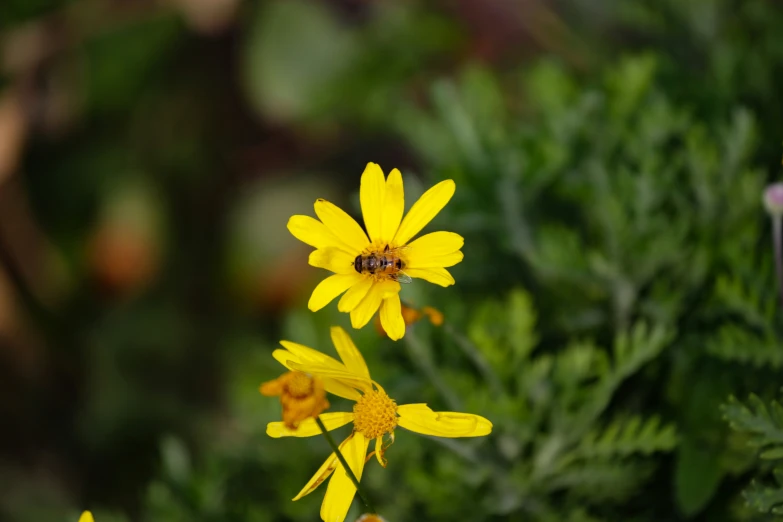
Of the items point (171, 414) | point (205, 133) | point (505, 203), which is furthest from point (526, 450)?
point (205, 133)

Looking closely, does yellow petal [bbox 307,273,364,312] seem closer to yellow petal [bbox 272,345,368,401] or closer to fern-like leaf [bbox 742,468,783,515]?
yellow petal [bbox 272,345,368,401]

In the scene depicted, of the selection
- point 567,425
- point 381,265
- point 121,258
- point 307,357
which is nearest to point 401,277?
point 381,265

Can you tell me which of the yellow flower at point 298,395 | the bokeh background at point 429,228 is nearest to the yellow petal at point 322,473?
the yellow flower at point 298,395

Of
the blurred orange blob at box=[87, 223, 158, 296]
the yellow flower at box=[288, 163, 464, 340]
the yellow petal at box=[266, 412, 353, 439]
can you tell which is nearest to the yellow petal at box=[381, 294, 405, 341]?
the yellow flower at box=[288, 163, 464, 340]

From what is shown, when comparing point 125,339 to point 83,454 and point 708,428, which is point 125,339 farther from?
point 708,428

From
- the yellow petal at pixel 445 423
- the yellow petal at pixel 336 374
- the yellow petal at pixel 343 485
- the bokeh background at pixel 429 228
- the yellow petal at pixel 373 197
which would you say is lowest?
the yellow petal at pixel 343 485

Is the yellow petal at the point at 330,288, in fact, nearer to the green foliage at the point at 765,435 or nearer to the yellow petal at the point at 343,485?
the yellow petal at the point at 343,485

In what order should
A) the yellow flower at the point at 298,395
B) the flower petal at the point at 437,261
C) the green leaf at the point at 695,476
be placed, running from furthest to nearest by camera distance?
the green leaf at the point at 695,476 < the flower petal at the point at 437,261 < the yellow flower at the point at 298,395
